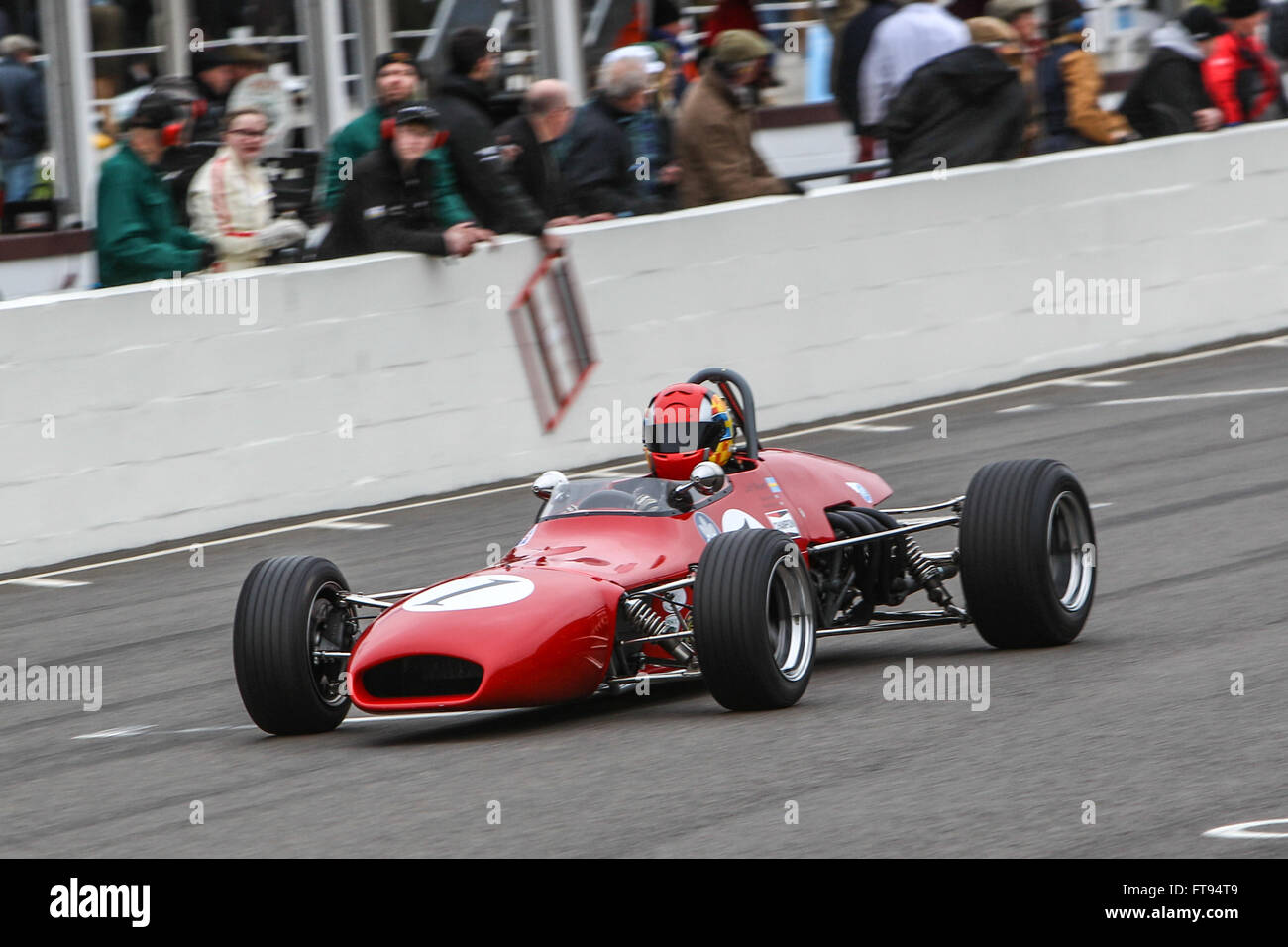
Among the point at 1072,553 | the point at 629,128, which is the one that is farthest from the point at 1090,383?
the point at 1072,553

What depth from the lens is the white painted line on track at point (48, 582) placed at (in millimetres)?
11273

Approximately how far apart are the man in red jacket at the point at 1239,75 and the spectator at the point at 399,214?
701 centimetres

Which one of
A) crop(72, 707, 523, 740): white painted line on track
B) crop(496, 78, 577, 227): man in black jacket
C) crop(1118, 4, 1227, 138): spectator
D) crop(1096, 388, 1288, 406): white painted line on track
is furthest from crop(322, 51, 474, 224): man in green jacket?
crop(1118, 4, 1227, 138): spectator

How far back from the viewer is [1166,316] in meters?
17.0

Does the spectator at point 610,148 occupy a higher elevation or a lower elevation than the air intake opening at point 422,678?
higher

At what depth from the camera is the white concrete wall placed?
11.9m

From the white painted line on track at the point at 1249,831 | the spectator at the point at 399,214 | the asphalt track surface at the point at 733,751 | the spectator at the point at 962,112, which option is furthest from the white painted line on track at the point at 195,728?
the spectator at the point at 962,112

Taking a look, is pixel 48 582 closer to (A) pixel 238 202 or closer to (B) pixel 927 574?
(A) pixel 238 202

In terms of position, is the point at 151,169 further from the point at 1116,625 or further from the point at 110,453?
the point at 1116,625

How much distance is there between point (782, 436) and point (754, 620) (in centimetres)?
766

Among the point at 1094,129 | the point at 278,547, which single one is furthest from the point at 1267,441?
the point at 278,547

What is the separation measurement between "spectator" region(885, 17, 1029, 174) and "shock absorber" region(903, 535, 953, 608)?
7.17 meters

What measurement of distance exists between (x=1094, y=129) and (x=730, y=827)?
38.6 ft

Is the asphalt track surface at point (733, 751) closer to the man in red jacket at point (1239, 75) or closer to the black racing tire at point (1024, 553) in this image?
the black racing tire at point (1024, 553)
